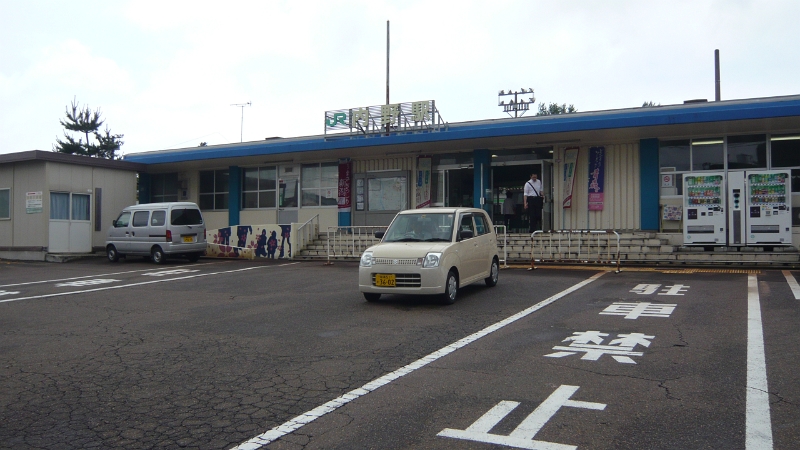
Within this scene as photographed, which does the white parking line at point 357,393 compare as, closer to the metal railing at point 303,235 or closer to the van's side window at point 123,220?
the metal railing at point 303,235

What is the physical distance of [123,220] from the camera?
20703 millimetres

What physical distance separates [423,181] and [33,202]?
1345 cm

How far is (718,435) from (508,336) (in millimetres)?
3520

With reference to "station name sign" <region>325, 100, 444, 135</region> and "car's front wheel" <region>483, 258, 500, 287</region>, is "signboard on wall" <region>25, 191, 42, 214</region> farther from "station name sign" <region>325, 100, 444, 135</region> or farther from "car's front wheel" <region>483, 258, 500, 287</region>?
"car's front wheel" <region>483, 258, 500, 287</region>

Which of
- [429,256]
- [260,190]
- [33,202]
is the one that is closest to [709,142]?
[429,256]

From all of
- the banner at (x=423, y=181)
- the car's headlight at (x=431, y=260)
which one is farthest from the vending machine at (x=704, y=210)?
the car's headlight at (x=431, y=260)

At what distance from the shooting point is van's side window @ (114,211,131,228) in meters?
20.5

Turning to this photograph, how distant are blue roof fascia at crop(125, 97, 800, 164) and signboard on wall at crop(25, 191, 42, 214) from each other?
17.2 feet

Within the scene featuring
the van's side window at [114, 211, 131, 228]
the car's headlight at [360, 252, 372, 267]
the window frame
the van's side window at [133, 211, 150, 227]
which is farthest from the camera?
the window frame

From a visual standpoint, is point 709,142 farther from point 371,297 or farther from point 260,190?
point 260,190

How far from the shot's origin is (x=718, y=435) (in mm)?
4309

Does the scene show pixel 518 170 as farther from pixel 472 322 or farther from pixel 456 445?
pixel 456 445

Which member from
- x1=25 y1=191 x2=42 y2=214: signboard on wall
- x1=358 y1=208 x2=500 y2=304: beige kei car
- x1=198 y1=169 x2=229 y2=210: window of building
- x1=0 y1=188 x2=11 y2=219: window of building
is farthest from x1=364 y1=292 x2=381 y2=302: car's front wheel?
x1=0 y1=188 x2=11 y2=219: window of building

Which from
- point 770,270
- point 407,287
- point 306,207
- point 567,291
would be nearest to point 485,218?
point 567,291
